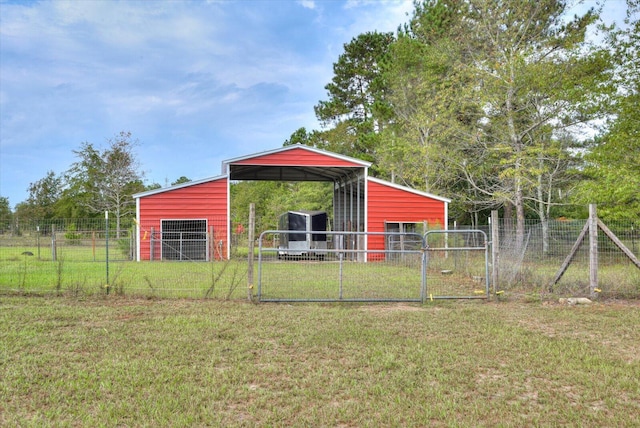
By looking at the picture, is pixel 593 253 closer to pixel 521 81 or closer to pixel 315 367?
pixel 315 367

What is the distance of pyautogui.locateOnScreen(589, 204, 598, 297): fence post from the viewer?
9.04 metres

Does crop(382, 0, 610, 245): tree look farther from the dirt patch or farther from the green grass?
the dirt patch

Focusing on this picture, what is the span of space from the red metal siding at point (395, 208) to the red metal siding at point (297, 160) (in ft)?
5.61

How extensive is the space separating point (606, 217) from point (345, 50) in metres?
29.4

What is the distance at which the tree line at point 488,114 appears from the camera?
15.2m

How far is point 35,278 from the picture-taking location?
38.8 ft

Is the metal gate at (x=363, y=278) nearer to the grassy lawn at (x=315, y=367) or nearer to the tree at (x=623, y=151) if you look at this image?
the grassy lawn at (x=315, y=367)

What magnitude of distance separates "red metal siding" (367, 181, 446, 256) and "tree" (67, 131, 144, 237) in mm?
27767

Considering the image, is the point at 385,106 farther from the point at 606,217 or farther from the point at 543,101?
the point at 606,217

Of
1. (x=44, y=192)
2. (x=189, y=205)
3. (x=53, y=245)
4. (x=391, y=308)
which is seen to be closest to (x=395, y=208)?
(x=189, y=205)

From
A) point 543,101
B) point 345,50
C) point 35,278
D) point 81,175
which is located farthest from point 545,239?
point 81,175

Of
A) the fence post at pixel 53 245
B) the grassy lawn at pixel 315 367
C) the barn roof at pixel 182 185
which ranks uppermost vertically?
the barn roof at pixel 182 185

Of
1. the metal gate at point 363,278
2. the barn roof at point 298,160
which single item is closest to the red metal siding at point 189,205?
the barn roof at point 298,160

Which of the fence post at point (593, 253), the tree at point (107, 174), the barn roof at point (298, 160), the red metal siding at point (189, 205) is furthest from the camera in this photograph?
the tree at point (107, 174)
